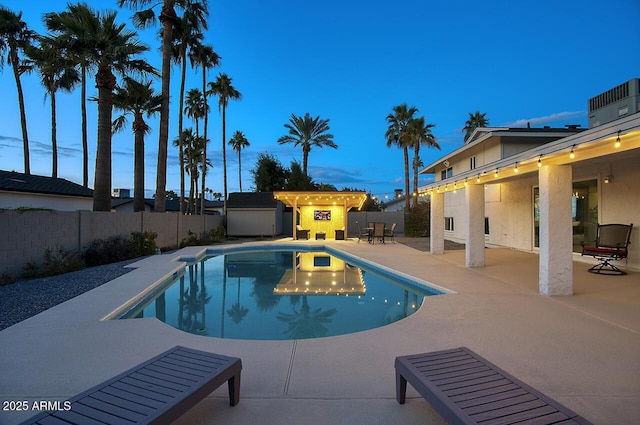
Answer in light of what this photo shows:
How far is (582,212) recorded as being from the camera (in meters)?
9.43

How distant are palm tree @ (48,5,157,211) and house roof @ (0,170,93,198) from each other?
5796 mm

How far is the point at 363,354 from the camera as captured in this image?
351 centimetres

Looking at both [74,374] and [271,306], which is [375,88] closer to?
[271,306]

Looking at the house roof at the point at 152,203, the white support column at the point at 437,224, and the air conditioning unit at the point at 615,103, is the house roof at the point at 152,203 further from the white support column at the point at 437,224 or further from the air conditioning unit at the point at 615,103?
the air conditioning unit at the point at 615,103

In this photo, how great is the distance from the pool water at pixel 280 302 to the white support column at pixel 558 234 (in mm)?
2337

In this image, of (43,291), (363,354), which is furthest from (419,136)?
(43,291)

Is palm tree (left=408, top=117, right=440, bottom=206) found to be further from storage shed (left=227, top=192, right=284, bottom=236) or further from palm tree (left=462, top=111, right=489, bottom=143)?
storage shed (left=227, top=192, right=284, bottom=236)

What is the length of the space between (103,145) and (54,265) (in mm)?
5000

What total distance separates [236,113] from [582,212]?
1262 inches

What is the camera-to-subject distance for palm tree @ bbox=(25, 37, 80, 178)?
421 inches

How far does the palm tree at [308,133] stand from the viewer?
2808 centimetres

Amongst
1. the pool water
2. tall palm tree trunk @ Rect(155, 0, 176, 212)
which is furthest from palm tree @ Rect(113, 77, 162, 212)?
the pool water

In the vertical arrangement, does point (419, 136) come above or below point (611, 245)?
above

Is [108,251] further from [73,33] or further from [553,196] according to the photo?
[553,196]
